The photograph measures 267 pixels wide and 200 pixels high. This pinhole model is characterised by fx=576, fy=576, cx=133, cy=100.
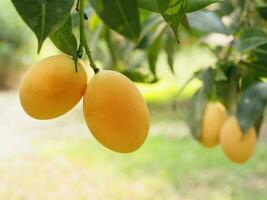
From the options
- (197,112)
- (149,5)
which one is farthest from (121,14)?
(197,112)

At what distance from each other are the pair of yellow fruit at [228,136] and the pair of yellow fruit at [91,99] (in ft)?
1.50

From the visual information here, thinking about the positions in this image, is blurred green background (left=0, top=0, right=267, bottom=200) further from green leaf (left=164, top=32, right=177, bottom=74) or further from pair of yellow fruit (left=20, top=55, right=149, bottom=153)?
pair of yellow fruit (left=20, top=55, right=149, bottom=153)

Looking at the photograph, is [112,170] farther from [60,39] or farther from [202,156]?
[60,39]

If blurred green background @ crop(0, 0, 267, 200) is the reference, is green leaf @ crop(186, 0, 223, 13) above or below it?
above

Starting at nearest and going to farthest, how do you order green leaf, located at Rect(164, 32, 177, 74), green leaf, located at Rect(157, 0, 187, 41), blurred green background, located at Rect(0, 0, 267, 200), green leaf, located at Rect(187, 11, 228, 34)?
green leaf, located at Rect(157, 0, 187, 41)
green leaf, located at Rect(187, 11, 228, 34)
green leaf, located at Rect(164, 32, 177, 74)
blurred green background, located at Rect(0, 0, 267, 200)

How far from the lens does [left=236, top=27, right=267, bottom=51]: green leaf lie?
91 centimetres

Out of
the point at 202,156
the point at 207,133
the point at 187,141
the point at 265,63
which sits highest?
the point at 265,63

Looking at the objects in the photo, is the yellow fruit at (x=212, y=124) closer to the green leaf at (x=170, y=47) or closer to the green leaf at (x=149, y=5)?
the green leaf at (x=170, y=47)

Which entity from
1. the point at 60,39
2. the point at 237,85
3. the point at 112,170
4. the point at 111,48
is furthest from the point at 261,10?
the point at 112,170

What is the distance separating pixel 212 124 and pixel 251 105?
11 centimetres

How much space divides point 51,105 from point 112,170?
2.84 metres

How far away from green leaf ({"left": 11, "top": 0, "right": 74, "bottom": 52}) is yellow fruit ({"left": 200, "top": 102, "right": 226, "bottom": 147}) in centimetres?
63

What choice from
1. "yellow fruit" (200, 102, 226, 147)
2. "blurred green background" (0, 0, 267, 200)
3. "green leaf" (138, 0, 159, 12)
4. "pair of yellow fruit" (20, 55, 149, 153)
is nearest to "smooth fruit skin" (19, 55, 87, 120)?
"pair of yellow fruit" (20, 55, 149, 153)

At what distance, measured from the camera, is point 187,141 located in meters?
4.14
